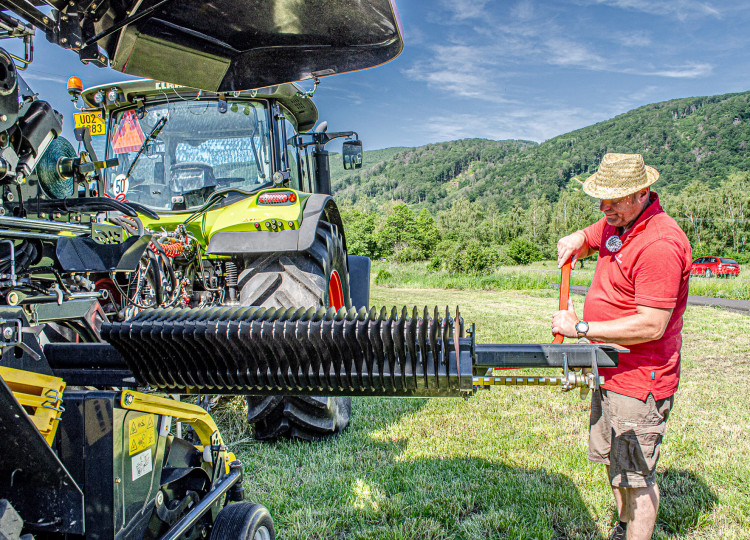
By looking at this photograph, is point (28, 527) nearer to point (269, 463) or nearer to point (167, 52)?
point (167, 52)

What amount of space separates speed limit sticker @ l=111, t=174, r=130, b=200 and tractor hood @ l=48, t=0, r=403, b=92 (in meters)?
2.72

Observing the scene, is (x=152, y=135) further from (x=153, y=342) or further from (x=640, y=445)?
(x=640, y=445)

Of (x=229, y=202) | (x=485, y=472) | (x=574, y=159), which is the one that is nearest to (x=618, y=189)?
(x=485, y=472)

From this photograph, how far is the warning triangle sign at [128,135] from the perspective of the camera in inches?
168

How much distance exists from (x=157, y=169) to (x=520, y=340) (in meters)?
6.25

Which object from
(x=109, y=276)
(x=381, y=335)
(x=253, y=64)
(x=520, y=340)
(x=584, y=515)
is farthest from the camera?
(x=520, y=340)

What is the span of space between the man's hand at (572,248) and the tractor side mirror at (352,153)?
114 inches

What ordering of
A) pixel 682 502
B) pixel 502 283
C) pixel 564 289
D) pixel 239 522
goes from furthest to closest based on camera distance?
pixel 502 283 < pixel 682 502 < pixel 564 289 < pixel 239 522

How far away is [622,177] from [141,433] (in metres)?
2.28

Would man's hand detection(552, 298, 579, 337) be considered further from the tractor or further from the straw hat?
the tractor

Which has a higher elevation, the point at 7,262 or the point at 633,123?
the point at 633,123

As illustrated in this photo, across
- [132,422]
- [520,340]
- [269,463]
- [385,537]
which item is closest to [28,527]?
[132,422]

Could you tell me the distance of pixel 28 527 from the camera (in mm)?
1509

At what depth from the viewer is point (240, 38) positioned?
67.8 inches
